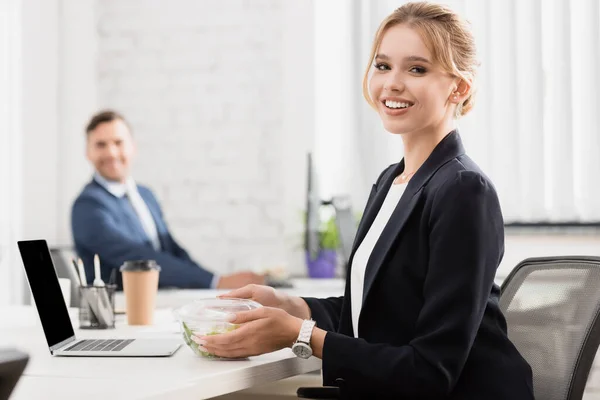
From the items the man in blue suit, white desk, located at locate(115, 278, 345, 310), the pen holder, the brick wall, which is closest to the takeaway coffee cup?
the pen holder

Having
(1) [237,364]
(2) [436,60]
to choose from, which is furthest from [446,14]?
(1) [237,364]

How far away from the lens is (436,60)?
1442 millimetres

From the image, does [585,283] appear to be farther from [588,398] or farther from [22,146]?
[22,146]

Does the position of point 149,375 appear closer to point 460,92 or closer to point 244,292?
point 244,292

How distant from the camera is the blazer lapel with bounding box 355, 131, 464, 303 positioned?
1.38 metres

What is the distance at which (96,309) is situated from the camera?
196 centimetres

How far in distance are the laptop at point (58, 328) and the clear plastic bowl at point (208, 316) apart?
82 mm

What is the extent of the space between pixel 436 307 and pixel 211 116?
10.3ft

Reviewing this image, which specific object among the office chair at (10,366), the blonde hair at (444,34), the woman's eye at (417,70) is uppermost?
the blonde hair at (444,34)

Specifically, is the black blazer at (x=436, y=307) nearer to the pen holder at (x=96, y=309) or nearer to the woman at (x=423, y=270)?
the woman at (x=423, y=270)

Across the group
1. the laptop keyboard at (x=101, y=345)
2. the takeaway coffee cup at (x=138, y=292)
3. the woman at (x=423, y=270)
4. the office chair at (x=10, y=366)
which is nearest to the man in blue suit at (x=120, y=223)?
the takeaway coffee cup at (x=138, y=292)

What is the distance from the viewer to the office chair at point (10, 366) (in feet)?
1.90

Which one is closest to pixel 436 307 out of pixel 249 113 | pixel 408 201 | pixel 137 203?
pixel 408 201

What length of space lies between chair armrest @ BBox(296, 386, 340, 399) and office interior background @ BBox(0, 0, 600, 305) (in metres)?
2.53
